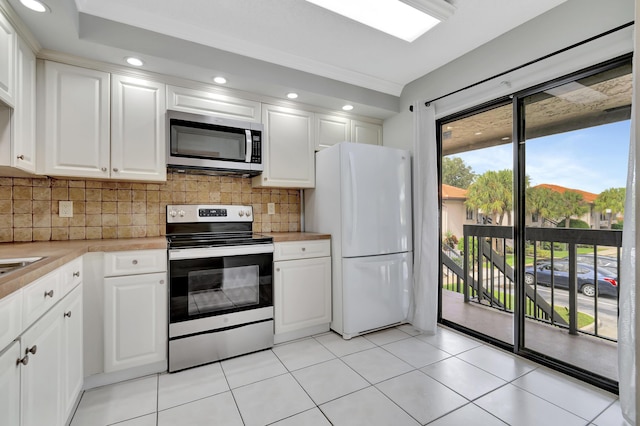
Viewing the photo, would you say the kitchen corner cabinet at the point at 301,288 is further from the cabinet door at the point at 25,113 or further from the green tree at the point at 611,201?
the green tree at the point at 611,201

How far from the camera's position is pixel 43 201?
7.09ft

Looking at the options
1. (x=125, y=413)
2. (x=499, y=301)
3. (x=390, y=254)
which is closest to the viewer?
(x=125, y=413)

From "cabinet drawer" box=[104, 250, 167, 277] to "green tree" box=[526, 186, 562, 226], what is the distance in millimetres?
2741

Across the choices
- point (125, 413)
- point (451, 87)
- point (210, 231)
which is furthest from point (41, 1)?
point (451, 87)

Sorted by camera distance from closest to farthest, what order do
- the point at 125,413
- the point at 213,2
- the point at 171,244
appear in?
the point at 125,413 → the point at 213,2 → the point at 171,244

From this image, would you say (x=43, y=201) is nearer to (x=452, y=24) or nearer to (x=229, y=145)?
(x=229, y=145)

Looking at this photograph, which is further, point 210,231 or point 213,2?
point 210,231

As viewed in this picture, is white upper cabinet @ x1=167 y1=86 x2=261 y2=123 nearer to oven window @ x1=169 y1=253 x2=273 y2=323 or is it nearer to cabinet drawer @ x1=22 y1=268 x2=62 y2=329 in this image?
oven window @ x1=169 y1=253 x2=273 y2=323

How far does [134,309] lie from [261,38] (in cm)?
216

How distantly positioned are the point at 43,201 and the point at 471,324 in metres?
3.81

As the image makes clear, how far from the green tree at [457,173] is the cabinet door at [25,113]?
10.8ft

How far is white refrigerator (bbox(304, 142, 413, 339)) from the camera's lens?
8.50 ft

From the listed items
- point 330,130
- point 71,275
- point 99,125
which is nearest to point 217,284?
point 71,275

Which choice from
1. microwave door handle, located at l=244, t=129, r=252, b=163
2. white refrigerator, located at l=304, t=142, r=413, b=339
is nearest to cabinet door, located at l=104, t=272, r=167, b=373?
microwave door handle, located at l=244, t=129, r=252, b=163
